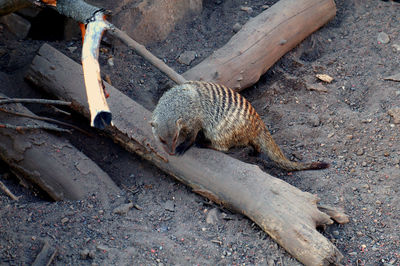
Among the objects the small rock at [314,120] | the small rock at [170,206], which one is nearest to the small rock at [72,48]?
the small rock at [170,206]

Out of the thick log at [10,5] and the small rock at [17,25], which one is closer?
the thick log at [10,5]

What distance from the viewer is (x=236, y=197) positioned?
8.21ft

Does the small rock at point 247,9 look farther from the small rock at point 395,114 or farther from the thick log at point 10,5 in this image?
the thick log at point 10,5

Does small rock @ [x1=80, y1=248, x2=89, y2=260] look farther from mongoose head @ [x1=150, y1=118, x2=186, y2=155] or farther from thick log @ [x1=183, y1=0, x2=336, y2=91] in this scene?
thick log @ [x1=183, y1=0, x2=336, y2=91]

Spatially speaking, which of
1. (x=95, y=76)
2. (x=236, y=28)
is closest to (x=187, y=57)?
(x=236, y=28)

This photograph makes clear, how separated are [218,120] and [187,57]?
974 millimetres

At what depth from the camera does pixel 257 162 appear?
316 cm

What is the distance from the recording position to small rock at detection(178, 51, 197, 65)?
12.3 ft

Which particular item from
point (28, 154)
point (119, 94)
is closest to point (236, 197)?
point (119, 94)

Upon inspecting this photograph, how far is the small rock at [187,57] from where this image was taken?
12.3 ft

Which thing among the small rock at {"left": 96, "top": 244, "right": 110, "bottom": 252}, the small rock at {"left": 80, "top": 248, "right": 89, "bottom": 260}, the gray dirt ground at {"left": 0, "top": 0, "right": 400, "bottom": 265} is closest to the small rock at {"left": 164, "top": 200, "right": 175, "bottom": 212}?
the gray dirt ground at {"left": 0, "top": 0, "right": 400, "bottom": 265}

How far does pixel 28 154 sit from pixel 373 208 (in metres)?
2.03

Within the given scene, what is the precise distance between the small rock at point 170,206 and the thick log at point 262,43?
41.3 inches

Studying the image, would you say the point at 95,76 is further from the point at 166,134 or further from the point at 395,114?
the point at 395,114
